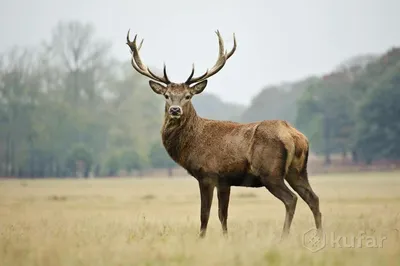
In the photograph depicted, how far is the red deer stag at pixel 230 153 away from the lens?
1309 centimetres

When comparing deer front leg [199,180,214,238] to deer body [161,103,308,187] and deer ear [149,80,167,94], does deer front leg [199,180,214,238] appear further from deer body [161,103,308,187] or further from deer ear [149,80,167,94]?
deer ear [149,80,167,94]

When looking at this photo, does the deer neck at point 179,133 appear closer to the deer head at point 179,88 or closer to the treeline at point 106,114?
the deer head at point 179,88

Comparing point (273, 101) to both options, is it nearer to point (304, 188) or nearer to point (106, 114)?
point (106, 114)

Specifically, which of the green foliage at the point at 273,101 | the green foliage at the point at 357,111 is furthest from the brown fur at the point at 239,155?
the green foliage at the point at 273,101

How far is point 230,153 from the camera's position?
13.6m

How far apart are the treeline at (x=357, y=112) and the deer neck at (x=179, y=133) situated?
6530 cm

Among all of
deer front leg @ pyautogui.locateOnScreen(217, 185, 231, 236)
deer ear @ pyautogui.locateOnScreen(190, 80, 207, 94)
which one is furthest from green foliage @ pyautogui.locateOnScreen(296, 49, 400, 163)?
deer front leg @ pyautogui.locateOnScreen(217, 185, 231, 236)

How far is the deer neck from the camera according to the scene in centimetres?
1405

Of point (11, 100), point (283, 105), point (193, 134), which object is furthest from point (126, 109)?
point (193, 134)

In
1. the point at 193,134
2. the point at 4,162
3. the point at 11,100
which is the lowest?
the point at 4,162

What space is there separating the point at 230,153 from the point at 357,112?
69036 millimetres

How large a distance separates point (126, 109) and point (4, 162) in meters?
15.7

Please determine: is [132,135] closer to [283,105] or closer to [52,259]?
[283,105]

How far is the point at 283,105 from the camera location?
493ft
